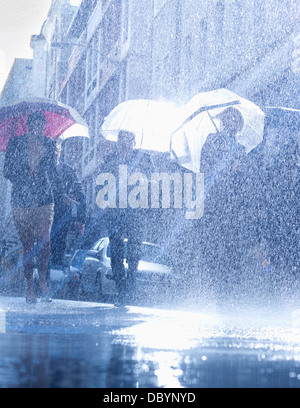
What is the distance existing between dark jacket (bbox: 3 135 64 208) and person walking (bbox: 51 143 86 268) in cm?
63

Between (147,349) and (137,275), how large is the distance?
21.3ft

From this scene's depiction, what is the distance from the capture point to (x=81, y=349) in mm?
4047

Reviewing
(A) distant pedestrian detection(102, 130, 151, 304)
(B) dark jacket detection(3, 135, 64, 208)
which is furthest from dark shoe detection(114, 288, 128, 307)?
(B) dark jacket detection(3, 135, 64, 208)

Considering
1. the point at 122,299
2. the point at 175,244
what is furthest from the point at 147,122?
the point at 122,299

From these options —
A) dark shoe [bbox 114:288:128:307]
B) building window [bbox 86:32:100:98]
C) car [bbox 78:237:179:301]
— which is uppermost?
building window [bbox 86:32:100:98]

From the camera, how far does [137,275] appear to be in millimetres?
10633

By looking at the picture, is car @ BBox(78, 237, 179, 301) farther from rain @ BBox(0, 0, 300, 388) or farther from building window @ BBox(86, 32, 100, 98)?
building window @ BBox(86, 32, 100, 98)

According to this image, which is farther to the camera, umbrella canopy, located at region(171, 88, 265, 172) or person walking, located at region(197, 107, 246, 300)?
umbrella canopy, located at region(171, 88, 265, 172)

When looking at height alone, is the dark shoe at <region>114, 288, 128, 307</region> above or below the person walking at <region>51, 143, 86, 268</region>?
below

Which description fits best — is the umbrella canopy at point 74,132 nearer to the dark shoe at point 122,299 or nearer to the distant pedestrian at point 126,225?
the distant pedestrian at point 126,225

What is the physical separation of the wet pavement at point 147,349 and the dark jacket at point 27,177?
136 cm

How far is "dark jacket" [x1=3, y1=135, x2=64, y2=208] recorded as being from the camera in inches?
321

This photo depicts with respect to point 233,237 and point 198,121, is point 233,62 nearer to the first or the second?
point 198,121
